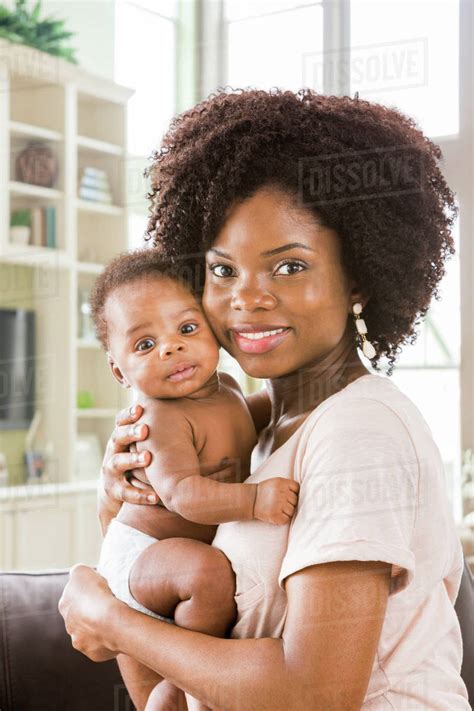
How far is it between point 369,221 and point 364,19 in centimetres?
183

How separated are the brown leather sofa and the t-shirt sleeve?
0.71m

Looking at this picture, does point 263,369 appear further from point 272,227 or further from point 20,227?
point 20,227

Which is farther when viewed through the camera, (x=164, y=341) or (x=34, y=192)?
(x=34, y=192)

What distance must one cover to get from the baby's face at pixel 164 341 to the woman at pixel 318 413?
31mm

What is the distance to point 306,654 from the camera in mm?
814

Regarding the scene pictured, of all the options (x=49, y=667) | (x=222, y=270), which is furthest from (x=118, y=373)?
(x=49, y=667)

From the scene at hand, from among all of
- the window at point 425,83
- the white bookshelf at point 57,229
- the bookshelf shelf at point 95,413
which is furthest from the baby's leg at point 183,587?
the bookshelf shelf at point 95,413

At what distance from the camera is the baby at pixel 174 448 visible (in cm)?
93

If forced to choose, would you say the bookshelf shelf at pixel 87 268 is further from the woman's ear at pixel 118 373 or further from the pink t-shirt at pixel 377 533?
the pink t-shirt at pixel 377 533

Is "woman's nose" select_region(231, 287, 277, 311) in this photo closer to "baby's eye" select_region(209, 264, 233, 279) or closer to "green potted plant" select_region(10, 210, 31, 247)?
"baby's eye" select_region(209, 264, 233, 279)

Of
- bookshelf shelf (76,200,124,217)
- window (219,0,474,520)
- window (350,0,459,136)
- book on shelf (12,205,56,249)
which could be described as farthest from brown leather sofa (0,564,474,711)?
bookshelf shelf (76,200,124,217)

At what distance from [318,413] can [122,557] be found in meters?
0.33

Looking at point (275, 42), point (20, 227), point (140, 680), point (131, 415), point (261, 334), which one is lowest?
point (140, 680)

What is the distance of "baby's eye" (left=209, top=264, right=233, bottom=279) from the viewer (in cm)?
99
